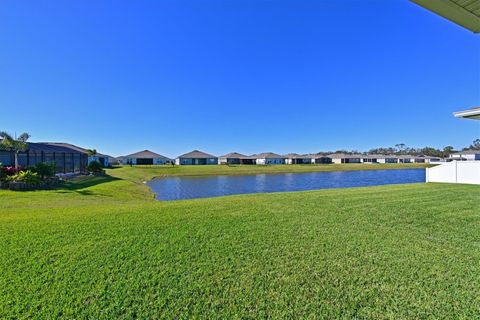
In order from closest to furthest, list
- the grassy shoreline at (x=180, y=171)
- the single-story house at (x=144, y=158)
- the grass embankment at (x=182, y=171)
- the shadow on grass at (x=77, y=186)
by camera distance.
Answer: the shadow on grass at (x=77, y=186), the grassy shoreline at (x=180, y=171), the grass embankment at (x=182, y=171), the single-story house at (x=144, y=158)

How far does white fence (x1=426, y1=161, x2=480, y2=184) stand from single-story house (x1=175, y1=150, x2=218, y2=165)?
190 feet

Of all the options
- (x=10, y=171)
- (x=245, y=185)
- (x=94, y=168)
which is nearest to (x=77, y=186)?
(x=10, y=171)

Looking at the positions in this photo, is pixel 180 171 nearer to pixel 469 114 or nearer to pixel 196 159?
pixel 196 159

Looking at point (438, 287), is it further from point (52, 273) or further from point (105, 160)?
→ point (105, 160)

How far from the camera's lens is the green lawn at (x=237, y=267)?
2.92 metres

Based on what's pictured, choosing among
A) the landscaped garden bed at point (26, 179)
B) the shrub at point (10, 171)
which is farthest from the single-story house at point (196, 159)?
the shrub at point (10, 171)

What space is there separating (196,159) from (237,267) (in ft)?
220

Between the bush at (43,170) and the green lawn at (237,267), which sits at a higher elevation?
the bush at (43,170)

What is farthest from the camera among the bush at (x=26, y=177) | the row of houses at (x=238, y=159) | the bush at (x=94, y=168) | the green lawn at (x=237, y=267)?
the row of houses at (x=238, y=159)

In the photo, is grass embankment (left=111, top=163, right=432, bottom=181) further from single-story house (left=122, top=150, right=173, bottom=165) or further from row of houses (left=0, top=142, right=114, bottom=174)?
single-story house (left=122, top=150, right=173, bottom=165)

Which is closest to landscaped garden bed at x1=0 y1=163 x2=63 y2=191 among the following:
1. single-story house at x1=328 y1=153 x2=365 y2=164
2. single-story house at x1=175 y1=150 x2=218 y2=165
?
single-story house at x1=175 y1=150 x2=218 y2=165

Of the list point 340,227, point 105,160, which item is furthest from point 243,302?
point 105,160

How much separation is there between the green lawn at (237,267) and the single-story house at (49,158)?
13639 millimetres

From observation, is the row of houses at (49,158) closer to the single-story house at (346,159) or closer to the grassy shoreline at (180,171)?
the grassy shoreline at (180,171)
